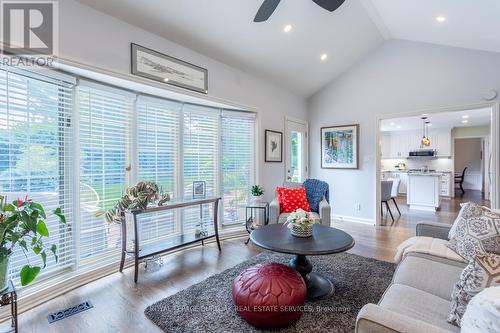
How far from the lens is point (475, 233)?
72.1 inches

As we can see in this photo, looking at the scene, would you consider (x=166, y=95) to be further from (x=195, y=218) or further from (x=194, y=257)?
(x=194, y=257)

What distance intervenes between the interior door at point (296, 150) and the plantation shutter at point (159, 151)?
2263 millimetres

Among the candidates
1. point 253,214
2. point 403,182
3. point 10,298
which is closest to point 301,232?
point 253,214

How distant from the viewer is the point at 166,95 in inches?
123

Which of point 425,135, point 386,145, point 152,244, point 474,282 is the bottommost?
point 152,244

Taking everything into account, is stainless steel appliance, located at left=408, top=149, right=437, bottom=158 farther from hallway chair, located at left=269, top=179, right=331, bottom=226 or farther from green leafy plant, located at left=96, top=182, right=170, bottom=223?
green leafy plant, located at left=96, top=182, right=170, bottom=223

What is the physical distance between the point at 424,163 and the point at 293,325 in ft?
30.9

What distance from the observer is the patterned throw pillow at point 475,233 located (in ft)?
5.68

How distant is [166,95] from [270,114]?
1.96m

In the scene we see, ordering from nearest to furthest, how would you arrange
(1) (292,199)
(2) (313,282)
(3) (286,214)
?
(2) (313,282)
(3) (286,214)
(1) (292,199)

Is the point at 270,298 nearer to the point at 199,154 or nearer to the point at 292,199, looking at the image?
the point at 292,199

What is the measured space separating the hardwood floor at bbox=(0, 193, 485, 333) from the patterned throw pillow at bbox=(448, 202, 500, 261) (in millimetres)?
1261

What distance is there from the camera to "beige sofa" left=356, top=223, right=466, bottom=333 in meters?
1.01

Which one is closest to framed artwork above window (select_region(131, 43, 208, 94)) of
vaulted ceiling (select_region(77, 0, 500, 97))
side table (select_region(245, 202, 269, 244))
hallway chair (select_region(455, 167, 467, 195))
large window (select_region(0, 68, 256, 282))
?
vaulted ceiling (select_region(77, 0, 500, 97))
